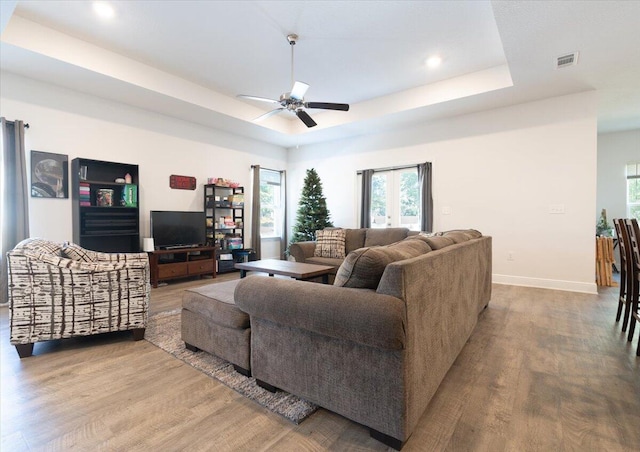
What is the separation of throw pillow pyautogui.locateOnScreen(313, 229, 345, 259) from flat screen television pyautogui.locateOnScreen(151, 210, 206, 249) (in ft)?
7.05

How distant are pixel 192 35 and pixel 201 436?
396 cm

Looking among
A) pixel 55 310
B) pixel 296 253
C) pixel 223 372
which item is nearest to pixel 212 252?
pixel 296 253

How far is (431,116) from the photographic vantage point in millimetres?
5238

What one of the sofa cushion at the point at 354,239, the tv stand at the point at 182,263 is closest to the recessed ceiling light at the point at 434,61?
the sofa cushion at the point at 354,239

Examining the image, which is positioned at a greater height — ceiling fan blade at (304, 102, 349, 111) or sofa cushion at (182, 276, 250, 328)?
ceiling fan blade at (304, 102, 349, 111)

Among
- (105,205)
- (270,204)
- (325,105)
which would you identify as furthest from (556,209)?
(105,205)

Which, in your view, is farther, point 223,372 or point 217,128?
point 217,128

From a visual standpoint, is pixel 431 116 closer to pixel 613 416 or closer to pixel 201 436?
pixel 613 416

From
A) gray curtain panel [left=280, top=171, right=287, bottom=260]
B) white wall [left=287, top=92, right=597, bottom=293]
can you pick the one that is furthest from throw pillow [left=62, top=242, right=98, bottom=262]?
white wall [left=287, top=92, right=597, bottom=293]

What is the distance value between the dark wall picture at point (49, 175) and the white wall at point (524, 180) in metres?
5.43

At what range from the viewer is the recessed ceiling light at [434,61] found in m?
3.96

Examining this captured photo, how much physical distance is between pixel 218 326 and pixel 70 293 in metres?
1.32

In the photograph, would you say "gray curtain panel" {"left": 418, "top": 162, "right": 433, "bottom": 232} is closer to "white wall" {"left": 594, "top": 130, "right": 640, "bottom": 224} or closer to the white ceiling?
the white ceiling

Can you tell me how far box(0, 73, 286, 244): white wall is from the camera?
12.7 feet
